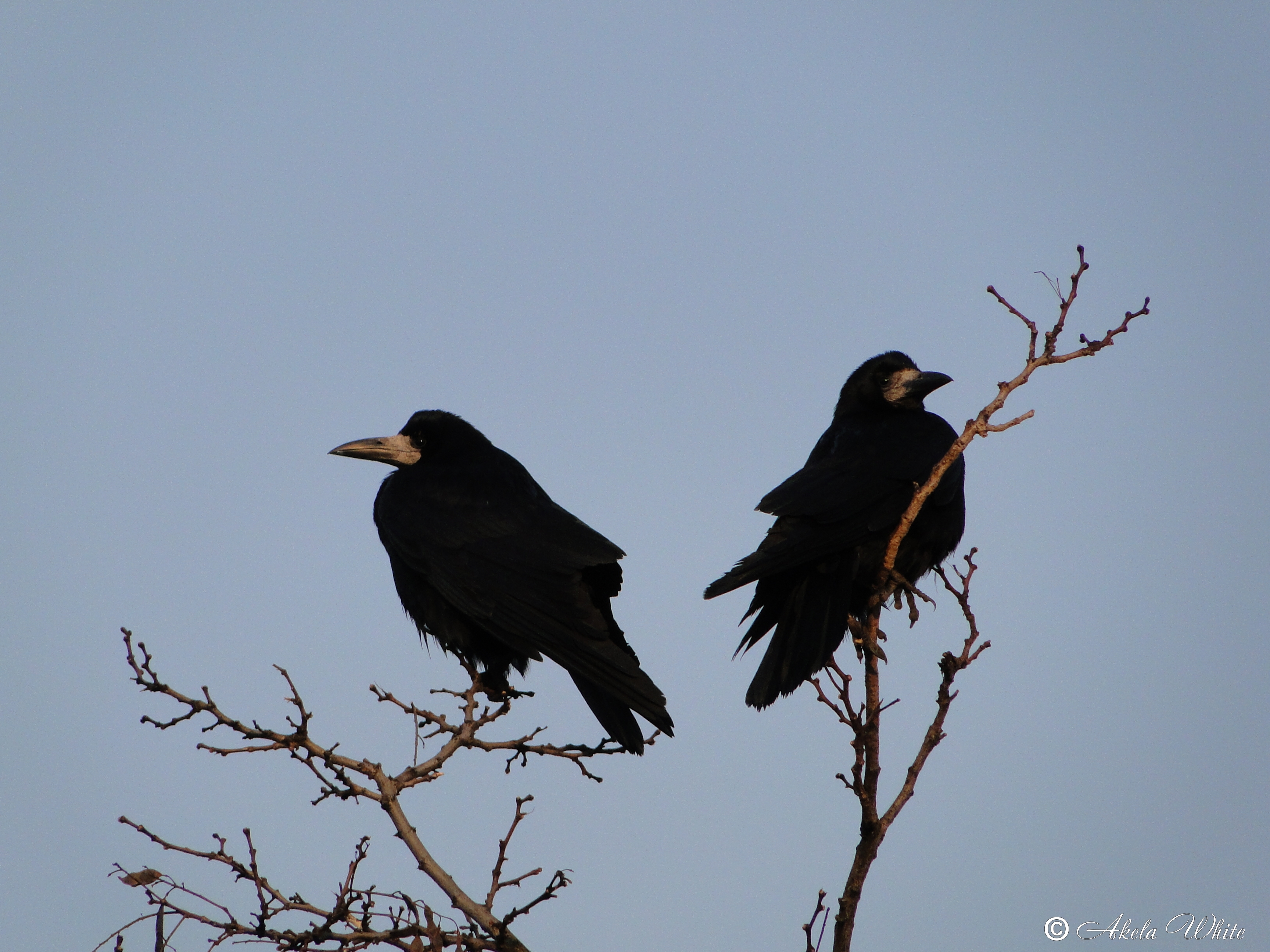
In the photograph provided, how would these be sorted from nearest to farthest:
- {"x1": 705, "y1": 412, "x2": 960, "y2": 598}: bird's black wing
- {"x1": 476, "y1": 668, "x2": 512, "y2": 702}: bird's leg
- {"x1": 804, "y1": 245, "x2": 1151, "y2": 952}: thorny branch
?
1. {"x1": 804, "y1": 245, "x2": 1151, "y2": 952}: thorny branch
2. {"x1": 705, "y1": 412, "x2": 960, "y2": 598}: bird's black wing
3. {"x1": 476, "y1": 668, "x2": 512, "y2": 702}: bird's leg

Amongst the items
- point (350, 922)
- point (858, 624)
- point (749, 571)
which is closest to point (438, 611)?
point (749, 571)

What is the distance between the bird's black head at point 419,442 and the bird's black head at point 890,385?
7.79 ft

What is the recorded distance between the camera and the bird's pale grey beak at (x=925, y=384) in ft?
24.9

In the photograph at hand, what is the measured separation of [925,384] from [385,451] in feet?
11.2

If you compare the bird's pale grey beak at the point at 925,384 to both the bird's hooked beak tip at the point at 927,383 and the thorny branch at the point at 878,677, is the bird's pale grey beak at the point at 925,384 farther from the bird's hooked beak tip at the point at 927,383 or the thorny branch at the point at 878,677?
the thorny branch at the point at 878,677

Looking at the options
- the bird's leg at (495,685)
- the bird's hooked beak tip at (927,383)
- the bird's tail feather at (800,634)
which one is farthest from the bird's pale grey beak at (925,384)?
the bird's leg at (495,685)

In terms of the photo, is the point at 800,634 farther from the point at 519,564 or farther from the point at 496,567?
the point at 496,567

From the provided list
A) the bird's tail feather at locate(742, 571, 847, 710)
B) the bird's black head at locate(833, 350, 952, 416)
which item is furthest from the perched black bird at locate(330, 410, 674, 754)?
the bird's black head at locate(833, 350, 952, 416)

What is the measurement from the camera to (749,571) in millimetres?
6082

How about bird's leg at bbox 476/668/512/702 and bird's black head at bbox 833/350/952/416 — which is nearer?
bird's leg at bbox 476/668/512/702

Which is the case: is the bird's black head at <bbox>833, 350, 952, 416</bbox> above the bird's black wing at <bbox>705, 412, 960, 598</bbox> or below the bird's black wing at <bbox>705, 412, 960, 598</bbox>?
above

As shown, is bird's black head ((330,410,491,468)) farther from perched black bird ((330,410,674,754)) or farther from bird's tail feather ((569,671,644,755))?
bird's tail feather ((569,671,644,755))

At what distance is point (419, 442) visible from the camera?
26.1 feet

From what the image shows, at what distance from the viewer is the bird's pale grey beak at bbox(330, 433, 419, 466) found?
790 centimetres
